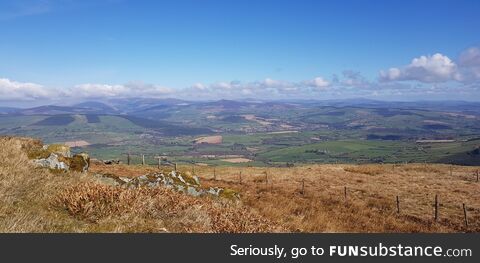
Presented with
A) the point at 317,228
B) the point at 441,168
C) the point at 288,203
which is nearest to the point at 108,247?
the point at 317,228

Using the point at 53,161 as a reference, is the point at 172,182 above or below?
below

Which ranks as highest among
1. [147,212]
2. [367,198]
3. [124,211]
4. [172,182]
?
[124,211]

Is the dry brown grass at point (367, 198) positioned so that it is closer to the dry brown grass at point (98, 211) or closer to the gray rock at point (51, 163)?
the dry brown grass at point (98, 211)

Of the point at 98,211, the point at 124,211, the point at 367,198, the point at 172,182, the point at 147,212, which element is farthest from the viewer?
the point at 367,198

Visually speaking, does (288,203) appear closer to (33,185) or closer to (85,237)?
(33,185)

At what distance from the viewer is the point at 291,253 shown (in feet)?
24.7

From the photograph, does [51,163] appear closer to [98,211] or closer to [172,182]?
[172,182]

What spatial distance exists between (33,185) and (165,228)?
17.8ft

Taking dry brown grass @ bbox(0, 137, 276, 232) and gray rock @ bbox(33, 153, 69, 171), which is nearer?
→ dry brown grass @ bbox(0, 137, 276, 232)

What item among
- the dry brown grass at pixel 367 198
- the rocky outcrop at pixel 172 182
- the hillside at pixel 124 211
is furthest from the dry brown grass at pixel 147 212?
the rocky outcrop at pixel 172 182

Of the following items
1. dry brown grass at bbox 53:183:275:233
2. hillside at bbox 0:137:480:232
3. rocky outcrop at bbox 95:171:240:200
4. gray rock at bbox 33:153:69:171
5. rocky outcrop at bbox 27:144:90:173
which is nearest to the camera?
hillside at bbox 0:137:480:232

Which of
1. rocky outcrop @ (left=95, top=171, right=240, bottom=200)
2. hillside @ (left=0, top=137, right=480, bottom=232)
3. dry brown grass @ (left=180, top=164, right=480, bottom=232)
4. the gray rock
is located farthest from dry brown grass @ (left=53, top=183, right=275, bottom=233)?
the gray rock

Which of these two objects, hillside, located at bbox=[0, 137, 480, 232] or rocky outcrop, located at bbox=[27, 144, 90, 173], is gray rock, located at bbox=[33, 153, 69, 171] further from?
hillside, located at bbox=[0, 137, 480, 232]

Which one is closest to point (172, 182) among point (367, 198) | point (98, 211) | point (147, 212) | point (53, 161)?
point (53, 161)
